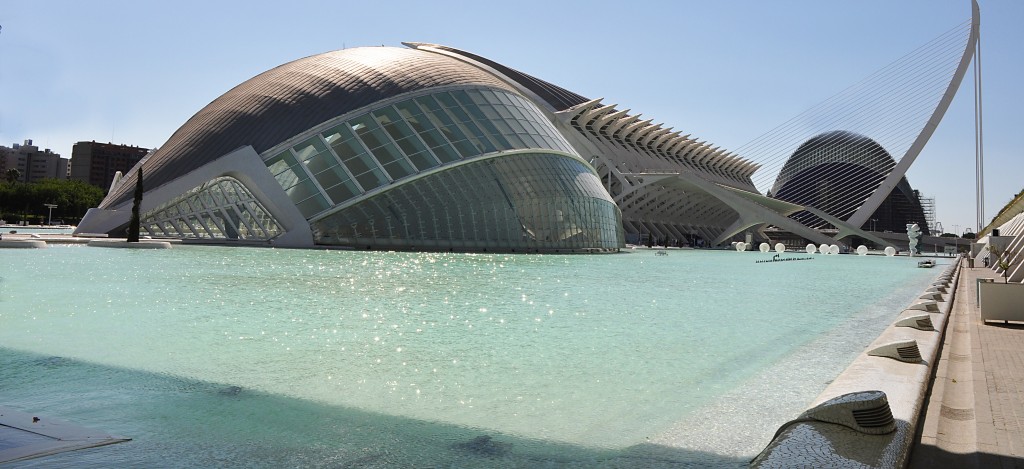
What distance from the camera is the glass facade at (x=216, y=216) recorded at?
37.9 metres

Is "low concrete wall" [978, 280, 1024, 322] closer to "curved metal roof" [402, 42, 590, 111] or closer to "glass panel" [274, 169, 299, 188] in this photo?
"glass panel" [274, 169, 299, 188]

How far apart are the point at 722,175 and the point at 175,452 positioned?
11015 centimetres

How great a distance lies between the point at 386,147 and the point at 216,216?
986cm

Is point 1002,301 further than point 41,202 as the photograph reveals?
No

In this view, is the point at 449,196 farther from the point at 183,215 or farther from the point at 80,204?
the point at 80,204

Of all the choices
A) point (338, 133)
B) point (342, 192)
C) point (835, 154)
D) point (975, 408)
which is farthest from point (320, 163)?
point (835, 154)

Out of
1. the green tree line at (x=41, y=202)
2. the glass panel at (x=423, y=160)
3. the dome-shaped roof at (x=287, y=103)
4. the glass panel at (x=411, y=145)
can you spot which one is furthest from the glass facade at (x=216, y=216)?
the green tree line at (x=41, y=202)

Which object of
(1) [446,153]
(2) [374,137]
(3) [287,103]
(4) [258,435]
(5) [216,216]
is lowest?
(4) [258,435]

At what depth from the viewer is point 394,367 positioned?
735cm

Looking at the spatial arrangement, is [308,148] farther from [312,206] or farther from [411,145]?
[411,145]

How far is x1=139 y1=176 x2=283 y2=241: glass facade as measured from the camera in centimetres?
3791

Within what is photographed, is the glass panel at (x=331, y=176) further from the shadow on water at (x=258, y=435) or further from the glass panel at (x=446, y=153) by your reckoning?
the shadow on water at (x=258, y=435)

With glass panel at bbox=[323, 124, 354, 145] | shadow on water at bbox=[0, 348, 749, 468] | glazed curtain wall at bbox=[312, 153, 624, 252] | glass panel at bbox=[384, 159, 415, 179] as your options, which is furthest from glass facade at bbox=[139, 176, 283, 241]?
shadow on water at bbox=[0, 348, 749, 468]

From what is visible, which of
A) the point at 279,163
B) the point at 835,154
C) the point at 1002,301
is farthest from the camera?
the point at 835,154
